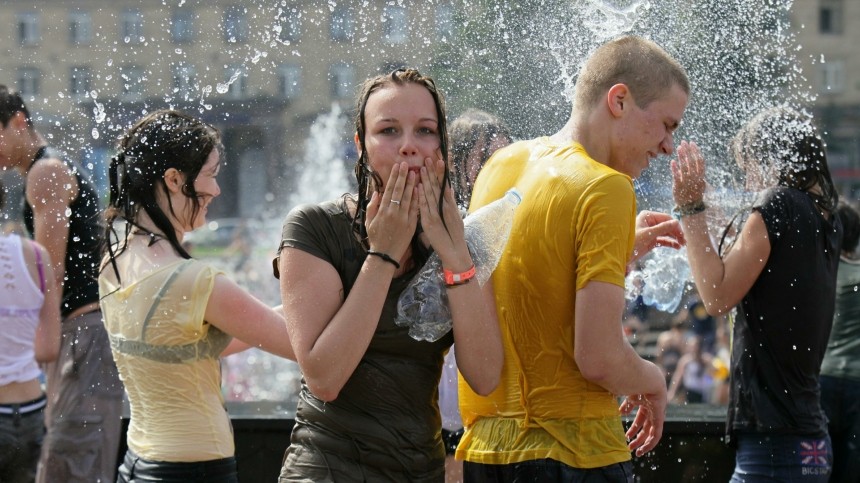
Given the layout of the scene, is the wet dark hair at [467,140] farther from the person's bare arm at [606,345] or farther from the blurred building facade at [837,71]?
the blurred building facade at [837,71]

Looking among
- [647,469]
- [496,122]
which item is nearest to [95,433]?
[496,122]

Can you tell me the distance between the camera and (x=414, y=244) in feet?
7.95

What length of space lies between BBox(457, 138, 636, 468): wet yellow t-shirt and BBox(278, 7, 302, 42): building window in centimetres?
355

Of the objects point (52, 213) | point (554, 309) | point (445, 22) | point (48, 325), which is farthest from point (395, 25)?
point (554, 309)

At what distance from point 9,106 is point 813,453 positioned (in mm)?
3206

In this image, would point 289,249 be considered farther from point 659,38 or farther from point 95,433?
point 659,38

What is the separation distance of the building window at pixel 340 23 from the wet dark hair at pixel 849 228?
252 cm

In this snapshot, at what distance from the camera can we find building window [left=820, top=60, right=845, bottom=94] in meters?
35.5

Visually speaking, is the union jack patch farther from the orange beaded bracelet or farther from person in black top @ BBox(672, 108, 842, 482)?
the orange beaded bracelet

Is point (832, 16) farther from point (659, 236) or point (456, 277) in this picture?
point (456, 277)

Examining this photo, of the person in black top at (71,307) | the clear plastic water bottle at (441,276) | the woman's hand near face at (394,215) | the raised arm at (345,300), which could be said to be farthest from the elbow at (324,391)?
the person in black top at (71,307)


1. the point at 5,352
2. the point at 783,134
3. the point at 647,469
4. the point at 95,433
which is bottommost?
the point at 647,469

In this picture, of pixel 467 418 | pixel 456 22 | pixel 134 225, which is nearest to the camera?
pixel 467 418

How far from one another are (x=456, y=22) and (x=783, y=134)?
156 cm
